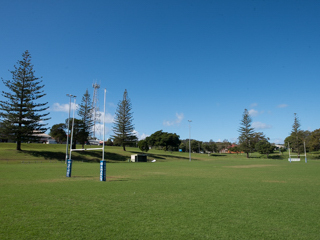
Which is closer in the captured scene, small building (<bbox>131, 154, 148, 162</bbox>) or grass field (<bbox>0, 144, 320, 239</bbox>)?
grass field (<bbox>0, 144, 320, 239</bbox>)

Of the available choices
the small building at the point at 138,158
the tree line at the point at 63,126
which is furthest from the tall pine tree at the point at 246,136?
the small building at the point at 138,158

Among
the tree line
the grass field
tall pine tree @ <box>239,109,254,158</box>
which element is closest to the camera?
the grass field

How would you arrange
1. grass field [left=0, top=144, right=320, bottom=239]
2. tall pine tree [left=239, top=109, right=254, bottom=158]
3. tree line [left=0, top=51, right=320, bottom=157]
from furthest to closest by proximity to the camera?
tall pine tree [left=239, top=109, right=254, bottom=158] → tree line [left=0, top=51, right=320, bottom=157] → grass field [left=0, top=144, right=320, bottom=239]

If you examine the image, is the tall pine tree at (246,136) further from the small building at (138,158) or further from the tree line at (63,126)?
the small building at (138,158)

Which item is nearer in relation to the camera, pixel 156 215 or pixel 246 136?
pixel 156 215

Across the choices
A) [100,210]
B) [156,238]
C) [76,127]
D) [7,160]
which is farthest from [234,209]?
[76,127]

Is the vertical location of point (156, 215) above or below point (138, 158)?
above

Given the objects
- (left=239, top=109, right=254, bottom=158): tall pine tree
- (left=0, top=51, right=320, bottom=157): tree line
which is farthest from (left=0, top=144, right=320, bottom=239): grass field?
(left=239, top=109, right=254, bottom=158): tall pine tree

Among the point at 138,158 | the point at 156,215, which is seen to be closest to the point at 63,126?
the point at 138,158

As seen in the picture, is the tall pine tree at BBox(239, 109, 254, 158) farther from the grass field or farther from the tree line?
the grass field

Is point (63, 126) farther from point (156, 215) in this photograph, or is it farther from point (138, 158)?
point (156, 215)

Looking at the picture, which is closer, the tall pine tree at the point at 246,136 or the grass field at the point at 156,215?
the grass field at the point at 156,215

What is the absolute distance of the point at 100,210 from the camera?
20.5 feet

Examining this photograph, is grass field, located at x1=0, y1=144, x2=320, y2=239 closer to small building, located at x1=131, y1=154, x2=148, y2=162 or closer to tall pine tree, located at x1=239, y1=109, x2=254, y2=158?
small building, located at x1=131, y1=154, x2=148, y2=162
